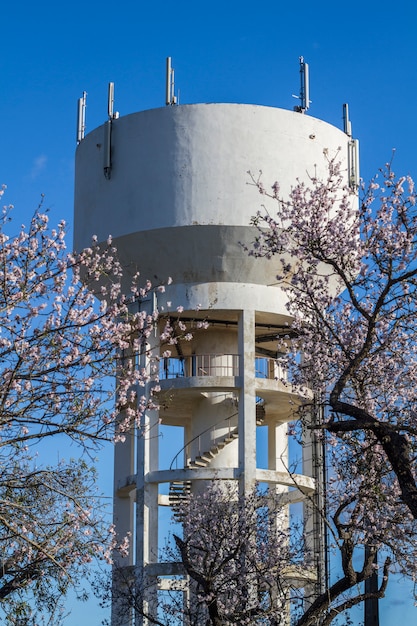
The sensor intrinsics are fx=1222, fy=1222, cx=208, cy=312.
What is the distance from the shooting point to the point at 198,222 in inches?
835

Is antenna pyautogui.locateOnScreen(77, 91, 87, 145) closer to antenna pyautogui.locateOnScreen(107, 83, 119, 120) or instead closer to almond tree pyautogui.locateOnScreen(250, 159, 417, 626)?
antenna pyautogui.locateOnScreen(107, 83, 119, 120)

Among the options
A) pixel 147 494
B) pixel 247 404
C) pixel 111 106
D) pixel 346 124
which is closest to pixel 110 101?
pixel 111 106

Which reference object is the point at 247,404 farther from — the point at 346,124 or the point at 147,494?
the point at 346,124

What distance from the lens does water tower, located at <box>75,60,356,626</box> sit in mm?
21375

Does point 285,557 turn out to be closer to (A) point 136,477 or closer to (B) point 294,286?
(A) point 136,477

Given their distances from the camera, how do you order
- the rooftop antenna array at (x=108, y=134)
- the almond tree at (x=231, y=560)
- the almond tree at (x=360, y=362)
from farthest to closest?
the rooftop antenna array at (x=108, y=134) < the almond tree at (x=231, y=560) < the almond tree at (x=360, y=362)

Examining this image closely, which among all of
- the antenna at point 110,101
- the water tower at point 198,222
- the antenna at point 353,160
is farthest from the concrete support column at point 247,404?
the antenna at point 110,101

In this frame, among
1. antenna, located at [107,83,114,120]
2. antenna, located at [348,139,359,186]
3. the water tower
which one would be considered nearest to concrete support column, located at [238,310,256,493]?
the water tower

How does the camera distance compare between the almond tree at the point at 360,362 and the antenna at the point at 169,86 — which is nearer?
the almond tree at the point at 360,362

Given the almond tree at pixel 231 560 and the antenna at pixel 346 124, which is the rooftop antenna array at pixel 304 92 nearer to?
the antenna at pixel 346 124

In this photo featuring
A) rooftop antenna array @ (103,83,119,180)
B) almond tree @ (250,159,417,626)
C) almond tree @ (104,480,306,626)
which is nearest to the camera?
almond tree @ (250,159,417,626)

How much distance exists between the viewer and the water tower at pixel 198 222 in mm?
Result: 21375

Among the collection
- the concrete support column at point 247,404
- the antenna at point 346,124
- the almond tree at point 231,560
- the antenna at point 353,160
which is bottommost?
the almond tree at point 231,560

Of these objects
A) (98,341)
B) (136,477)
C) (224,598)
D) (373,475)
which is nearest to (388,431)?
(98,341)
